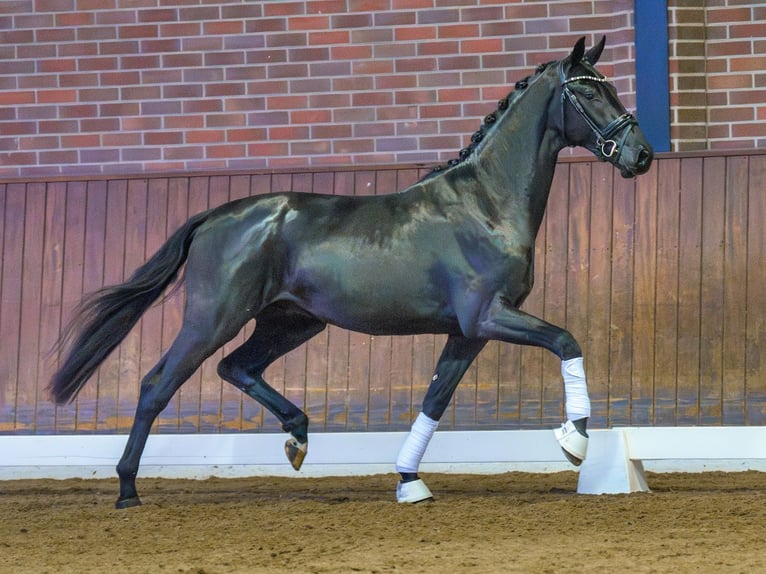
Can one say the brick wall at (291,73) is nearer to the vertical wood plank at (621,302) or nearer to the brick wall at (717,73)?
the brick wall at (717,73)

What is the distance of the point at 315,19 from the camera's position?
7535 millimetres

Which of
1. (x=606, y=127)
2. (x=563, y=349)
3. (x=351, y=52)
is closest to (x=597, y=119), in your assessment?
(x=606, y=127)

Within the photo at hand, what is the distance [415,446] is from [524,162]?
1.40m

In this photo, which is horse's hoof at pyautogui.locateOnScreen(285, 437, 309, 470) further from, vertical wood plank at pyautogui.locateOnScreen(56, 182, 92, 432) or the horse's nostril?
vertical wood plank at pyautogui.locateOnScreen(56, 182, 92, 432)

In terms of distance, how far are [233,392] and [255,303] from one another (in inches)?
68.2

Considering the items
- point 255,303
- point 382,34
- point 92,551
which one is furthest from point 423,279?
point 382,34

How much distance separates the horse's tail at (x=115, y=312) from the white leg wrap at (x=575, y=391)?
76.2 inches

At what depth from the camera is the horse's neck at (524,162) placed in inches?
199

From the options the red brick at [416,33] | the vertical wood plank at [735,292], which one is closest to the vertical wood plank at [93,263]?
the red brick at [416,33]

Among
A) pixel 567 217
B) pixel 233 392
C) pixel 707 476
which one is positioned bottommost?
pixel 707 476

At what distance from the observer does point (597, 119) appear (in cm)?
489

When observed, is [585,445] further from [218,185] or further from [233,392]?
[218,185]

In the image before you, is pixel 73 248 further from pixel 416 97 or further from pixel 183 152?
pixel 416 97

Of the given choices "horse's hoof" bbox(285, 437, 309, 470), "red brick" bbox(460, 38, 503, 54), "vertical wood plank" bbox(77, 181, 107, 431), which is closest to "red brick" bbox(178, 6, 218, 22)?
"vertical wood plank" bbox(77, 181, 107, 431)
